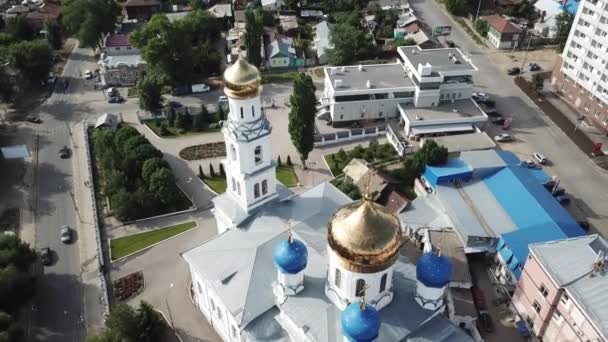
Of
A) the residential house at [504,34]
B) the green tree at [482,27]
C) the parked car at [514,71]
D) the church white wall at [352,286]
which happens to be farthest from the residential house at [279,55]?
the church white wall at [352,286]

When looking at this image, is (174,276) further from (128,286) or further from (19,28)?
(19,28)

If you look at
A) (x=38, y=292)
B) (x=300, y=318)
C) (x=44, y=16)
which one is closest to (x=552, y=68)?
(x=300, y=318)

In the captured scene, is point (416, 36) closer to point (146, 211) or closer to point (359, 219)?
point (146, 211)

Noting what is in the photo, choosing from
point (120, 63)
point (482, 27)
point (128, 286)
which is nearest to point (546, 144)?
point (482, 27)

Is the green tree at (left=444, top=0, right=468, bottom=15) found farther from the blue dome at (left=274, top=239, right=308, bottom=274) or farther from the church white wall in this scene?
the blue dome at (left=274, top=239, right=308, bottom=274)

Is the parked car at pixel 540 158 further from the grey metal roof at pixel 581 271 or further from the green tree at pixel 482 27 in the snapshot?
the green tree at pixel 482 27

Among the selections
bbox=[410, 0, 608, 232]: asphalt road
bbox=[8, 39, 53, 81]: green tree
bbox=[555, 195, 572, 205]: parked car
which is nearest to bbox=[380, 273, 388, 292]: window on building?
bbox=[555, 195, 572, 205]: parked car
